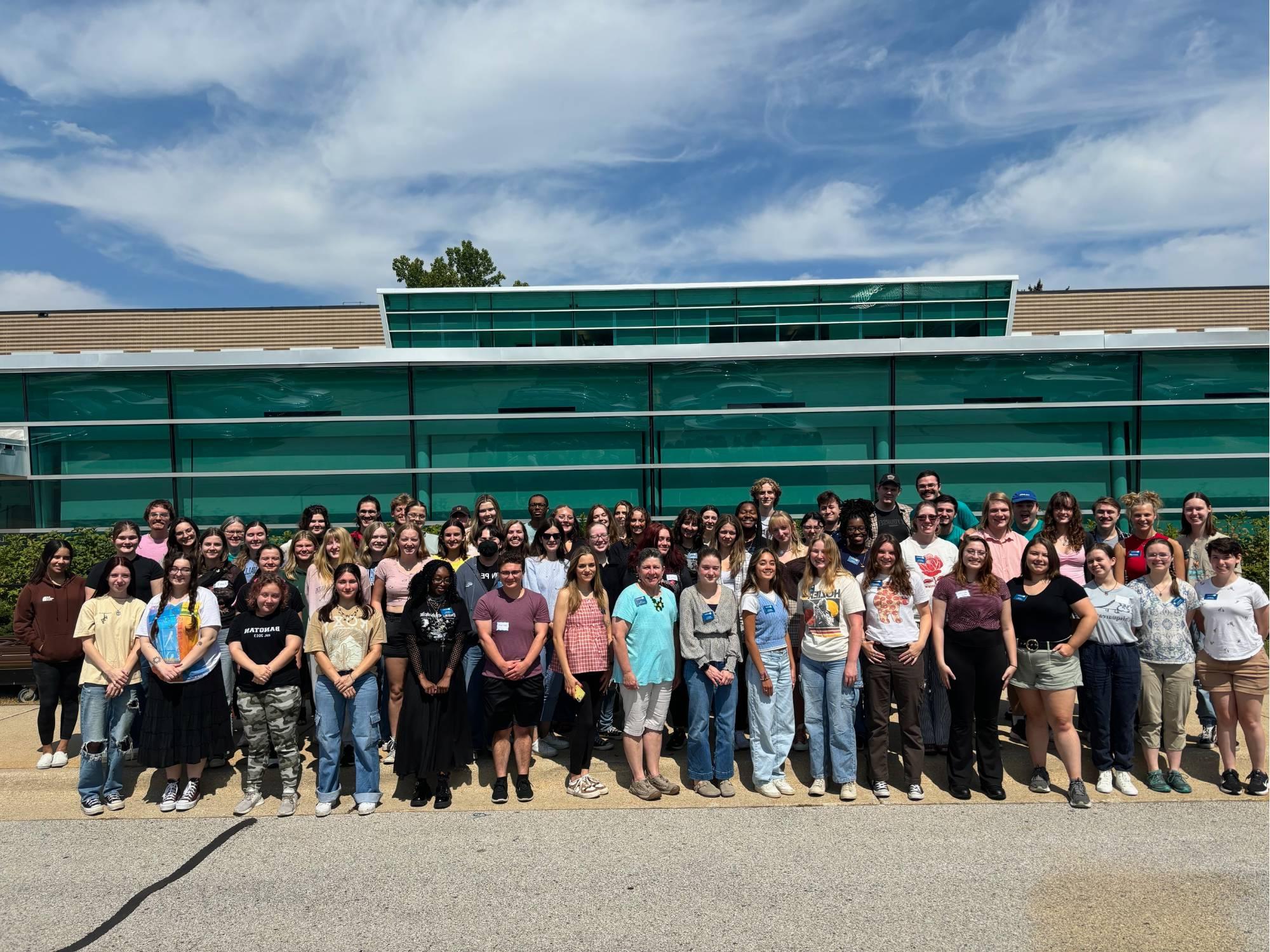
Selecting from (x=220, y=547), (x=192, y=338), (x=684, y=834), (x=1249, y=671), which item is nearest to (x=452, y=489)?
(x=220, y=547)

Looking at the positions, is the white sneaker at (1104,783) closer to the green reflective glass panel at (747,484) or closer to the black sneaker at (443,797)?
the black sneaker at (443,797)

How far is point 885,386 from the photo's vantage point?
38.1 ft

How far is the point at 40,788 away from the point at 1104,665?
7685 millimetres

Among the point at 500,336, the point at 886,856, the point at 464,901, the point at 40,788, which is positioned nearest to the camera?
the point at 464,901

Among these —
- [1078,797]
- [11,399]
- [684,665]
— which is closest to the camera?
[1078,797]

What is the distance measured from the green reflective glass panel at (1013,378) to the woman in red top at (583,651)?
7.38m

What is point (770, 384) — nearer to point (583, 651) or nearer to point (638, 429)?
point (638, 429)

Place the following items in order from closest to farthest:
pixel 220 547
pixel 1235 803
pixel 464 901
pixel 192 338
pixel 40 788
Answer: pixel 464 901 → pixel 1235 803 → pixel 40 788 → pixel 220 547 → pixel 192 338

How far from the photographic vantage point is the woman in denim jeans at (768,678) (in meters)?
5.55

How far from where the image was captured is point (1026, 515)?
660 centimetres

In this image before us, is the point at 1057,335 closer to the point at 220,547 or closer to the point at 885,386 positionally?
the point at 885,386

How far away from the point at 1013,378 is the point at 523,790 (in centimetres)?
934

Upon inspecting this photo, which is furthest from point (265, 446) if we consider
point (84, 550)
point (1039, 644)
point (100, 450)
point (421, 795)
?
point (1039, 644)

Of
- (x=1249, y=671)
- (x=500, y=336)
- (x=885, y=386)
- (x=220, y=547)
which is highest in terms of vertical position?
(x=500, y=336)
